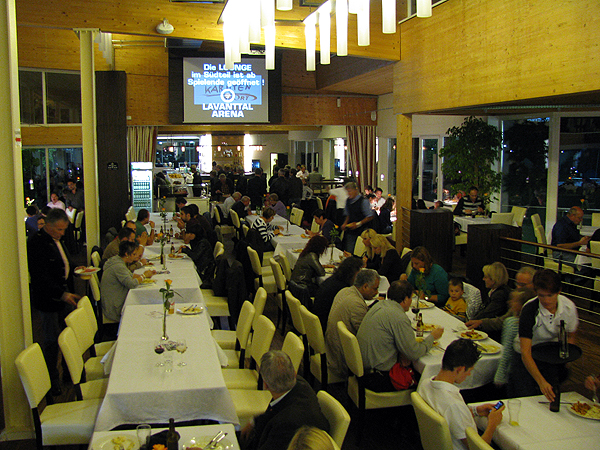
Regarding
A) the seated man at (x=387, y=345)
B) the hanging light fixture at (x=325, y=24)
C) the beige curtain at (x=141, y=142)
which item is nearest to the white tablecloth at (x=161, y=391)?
the seated man at (x=387, y=345)

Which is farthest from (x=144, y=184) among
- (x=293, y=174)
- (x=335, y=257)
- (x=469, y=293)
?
(x=469, y=293)

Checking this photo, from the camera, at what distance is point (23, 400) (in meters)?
3.99

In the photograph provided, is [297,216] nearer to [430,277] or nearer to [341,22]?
[341,22]

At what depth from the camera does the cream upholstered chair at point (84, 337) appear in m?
4.12

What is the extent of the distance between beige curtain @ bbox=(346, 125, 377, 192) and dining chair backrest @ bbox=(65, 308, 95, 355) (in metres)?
12.0

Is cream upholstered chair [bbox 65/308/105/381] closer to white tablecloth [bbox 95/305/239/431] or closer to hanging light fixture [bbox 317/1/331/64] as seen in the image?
white tablecloth [bbox 95/305/239/431]

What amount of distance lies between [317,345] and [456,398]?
4.87 ft

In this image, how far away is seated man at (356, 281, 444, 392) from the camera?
3.75 m

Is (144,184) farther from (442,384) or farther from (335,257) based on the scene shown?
(442,384)

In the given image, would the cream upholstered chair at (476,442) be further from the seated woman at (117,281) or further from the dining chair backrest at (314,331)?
the seated woman at (117,281)

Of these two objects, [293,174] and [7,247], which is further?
[293,174]

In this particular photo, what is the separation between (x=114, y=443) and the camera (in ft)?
8.87

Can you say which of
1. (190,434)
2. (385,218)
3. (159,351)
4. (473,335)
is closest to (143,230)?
(159,351)

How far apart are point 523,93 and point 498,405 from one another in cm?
498
